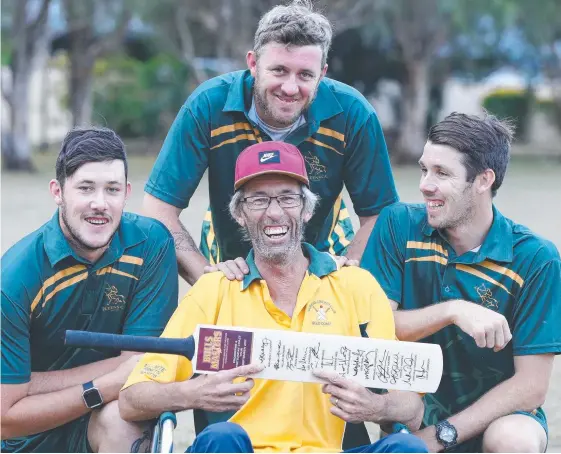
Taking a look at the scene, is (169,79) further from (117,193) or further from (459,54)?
(117,193)

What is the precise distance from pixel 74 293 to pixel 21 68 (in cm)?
2273

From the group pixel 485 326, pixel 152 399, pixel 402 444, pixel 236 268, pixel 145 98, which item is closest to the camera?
pixel 402 444

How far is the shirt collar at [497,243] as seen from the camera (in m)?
4.39

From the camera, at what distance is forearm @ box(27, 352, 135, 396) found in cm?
437

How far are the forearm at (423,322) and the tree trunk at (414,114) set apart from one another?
24.7m

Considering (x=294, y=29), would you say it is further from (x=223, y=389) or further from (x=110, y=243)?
(x=223, y=389)

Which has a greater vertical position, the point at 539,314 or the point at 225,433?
the point at 539,314

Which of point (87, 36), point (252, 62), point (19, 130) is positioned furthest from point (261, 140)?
point (87, 36)

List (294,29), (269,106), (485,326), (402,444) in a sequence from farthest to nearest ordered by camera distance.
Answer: (269,106)
(294,29)
(485,326)
(402,444)

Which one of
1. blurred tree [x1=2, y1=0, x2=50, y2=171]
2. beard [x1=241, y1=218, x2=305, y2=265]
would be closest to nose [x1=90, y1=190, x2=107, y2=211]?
beard [x1=241, y1=218, x2=305, y2=265]

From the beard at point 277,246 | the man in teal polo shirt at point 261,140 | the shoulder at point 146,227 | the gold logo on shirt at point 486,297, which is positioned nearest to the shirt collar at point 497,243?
the gold logo on shirt at point 486,297

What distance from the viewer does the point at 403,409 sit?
13.0ft

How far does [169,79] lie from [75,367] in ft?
97.5

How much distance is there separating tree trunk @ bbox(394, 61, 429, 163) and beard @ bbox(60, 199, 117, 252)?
24849 millimetres
